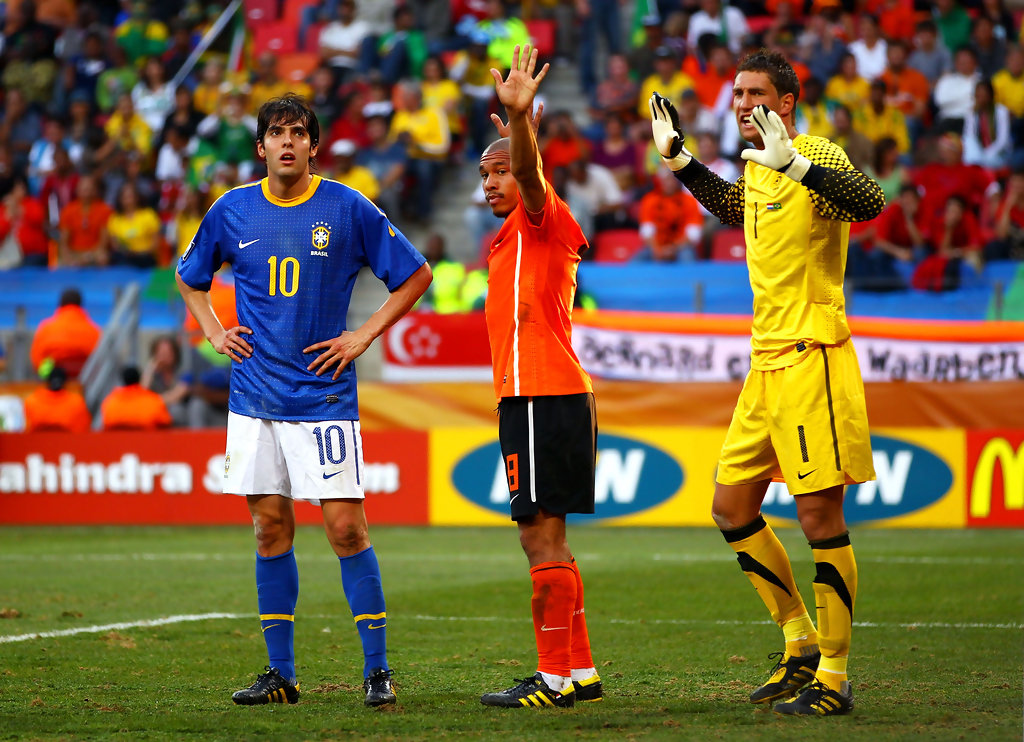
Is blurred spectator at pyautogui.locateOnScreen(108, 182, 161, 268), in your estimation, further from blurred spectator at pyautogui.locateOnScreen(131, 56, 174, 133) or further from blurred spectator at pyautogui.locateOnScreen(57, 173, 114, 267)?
blurred spectator at pyautogui.locateOnScreen(131, 56, 174, 133)

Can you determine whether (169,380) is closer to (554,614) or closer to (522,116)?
(554,614)

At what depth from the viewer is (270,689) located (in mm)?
5359

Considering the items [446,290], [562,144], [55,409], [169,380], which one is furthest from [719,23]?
[55,409]

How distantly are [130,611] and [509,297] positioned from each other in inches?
153

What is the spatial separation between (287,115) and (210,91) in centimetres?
1625

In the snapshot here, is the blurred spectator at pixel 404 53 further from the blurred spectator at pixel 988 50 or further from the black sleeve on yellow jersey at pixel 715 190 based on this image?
the black sleeve on yellow jersey at pixel 715 190

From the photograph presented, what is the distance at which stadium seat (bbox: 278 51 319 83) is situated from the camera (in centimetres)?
2111

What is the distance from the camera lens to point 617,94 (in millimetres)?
18359

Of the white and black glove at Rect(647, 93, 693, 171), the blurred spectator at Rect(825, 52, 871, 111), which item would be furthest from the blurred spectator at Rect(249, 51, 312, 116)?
the white and black glove at Rect(647, 93, 693, 171)

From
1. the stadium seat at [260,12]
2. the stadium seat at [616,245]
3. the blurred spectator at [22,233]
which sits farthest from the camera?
the stadium seat at [260,12]

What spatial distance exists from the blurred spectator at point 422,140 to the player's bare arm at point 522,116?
42.8 feet

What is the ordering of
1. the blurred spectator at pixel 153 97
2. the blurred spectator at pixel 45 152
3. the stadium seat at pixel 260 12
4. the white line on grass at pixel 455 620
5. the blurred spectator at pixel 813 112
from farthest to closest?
1. the stadium seat at pixel 260 12
2. the blurred spectator at pixel 153 97
3. the blurred spectator at pixel 45 152
4. the blurred spectator at pixel 813 112
5. the white line on grass at pixel 455 620

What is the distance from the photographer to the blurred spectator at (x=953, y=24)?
1772 cm

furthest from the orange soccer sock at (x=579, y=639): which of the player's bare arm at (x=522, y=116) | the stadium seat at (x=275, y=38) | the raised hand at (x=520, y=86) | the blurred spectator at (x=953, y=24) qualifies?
the stadium seat at (x=275, y=38)
